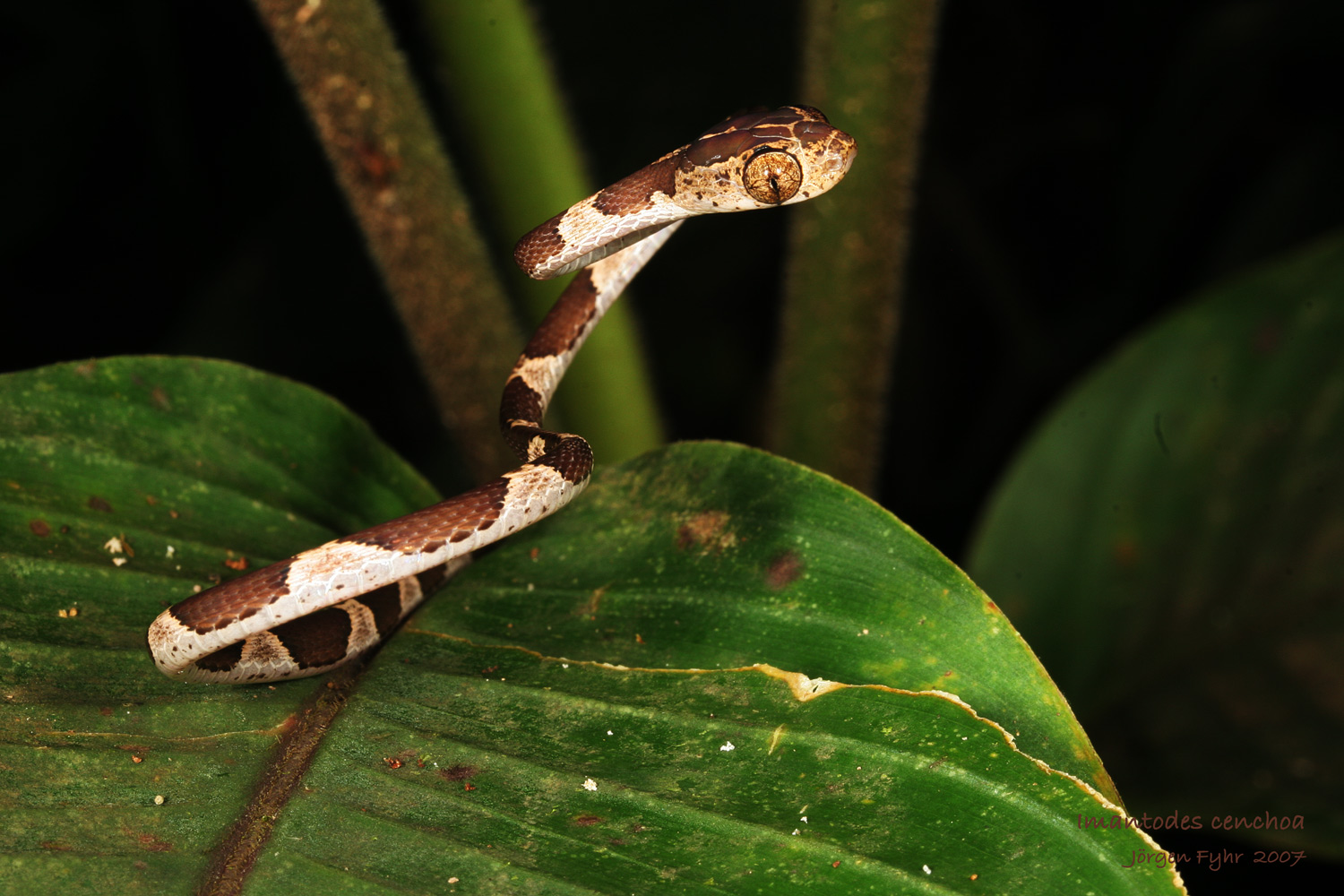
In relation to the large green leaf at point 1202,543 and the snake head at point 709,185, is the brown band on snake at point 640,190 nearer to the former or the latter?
the snake head at point 709,185

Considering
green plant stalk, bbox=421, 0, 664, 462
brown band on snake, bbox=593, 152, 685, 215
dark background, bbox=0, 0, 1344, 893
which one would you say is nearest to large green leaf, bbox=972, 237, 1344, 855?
dark background, bbox=0, 0, 1344, 893

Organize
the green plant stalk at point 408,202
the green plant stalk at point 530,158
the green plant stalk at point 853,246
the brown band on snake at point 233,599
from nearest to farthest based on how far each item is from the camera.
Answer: the brown band on snake at point 233,599 < the green plant stalk at point 408,202 < the green plant stalk at point 530,158 < the green plant stalk at point 853,246

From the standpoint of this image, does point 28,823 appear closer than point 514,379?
Yes

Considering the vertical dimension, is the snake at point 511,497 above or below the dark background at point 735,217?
above

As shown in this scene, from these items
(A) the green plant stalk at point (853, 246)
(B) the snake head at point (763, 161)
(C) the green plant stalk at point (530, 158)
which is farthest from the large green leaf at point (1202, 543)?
(B) the snake head at point (763, 161)

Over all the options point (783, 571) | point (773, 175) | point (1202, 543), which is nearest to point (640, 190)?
point (773, 175)

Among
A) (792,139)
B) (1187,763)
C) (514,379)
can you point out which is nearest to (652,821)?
(514,379)

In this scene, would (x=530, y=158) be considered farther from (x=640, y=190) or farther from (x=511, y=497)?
(x=511, y=497)

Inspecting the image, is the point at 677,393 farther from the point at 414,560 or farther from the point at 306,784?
the point at 306,784
